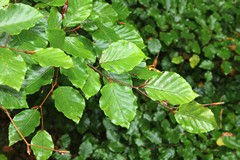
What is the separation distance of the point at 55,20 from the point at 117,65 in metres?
0.21

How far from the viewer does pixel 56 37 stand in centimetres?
77

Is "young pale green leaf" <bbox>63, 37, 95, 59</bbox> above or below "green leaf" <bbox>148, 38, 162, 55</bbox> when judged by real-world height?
above

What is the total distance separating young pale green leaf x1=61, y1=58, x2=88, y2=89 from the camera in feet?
2.64

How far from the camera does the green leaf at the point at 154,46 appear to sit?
1886 millimetres

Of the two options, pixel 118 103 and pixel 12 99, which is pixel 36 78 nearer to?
pixel 12 99

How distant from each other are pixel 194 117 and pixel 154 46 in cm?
106

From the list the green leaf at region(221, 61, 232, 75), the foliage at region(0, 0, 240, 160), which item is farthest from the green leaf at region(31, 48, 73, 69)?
the green leaf at region(221, 61, 232, 75)

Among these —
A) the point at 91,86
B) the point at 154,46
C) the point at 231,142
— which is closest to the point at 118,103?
the point at 91,86

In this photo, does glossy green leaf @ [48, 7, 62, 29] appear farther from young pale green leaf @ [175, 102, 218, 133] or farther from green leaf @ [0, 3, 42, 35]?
young pale green leaf @ [175, 102, 218, 133]

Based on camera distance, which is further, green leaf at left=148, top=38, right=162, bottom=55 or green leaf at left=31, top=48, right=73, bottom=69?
green leaf at left=148, top=38, right=162, bottom=55

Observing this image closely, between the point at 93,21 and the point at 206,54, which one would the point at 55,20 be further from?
the point at 206,54

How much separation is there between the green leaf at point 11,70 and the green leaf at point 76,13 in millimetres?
234

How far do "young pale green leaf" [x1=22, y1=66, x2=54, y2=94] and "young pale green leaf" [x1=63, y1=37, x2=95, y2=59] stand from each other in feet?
0.33

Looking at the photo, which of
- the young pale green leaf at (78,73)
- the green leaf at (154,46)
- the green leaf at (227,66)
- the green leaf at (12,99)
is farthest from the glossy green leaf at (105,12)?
the green leaf at (227,66)
